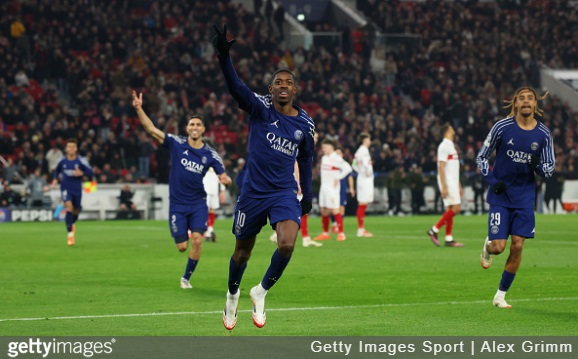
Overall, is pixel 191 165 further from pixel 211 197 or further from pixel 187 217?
pixel 211 197

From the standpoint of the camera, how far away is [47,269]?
19312 mm

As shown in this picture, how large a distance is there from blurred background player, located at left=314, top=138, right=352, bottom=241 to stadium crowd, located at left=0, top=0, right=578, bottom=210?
13.7 metres

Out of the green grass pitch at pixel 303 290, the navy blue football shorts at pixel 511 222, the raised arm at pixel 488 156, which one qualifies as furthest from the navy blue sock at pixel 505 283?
the raised arm at pixel 488 156

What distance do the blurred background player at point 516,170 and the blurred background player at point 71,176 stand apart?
14.7 metres

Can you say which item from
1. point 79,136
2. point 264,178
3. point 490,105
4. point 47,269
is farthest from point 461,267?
point 490,105

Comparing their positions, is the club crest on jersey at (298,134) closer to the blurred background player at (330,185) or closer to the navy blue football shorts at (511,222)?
the navy blue football shorts at (511,222)

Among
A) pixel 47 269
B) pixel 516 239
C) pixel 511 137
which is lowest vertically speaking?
pixel 47 269

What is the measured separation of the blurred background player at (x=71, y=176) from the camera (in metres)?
26.3

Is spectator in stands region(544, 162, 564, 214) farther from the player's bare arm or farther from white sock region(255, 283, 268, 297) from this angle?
white sock region(255, 283, 268, 297)

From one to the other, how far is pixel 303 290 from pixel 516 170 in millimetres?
3512

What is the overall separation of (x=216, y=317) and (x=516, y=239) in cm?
371

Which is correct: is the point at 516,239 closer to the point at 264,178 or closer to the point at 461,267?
the point at 264,178

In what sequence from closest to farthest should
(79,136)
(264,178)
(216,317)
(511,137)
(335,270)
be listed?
(264,178)
(216,317)
(511,137)
(335,270)
(79,136)

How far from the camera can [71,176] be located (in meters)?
26.5
